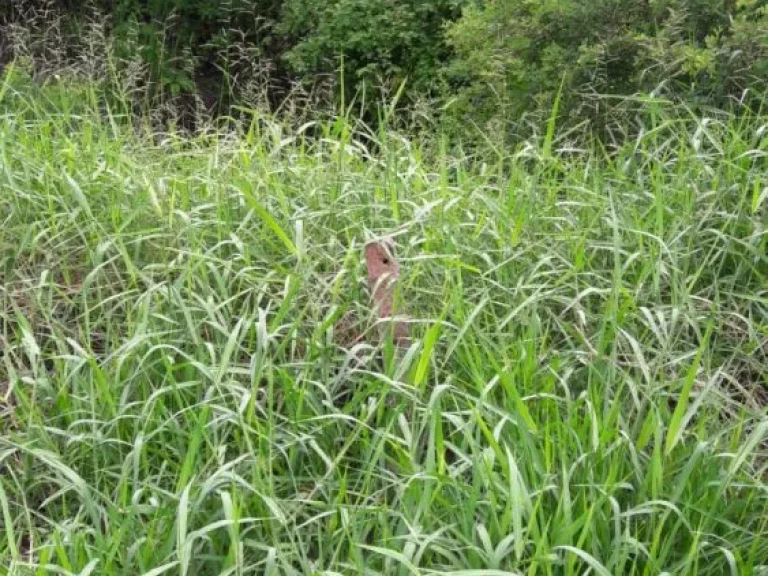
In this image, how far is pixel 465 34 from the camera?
19.6 feet

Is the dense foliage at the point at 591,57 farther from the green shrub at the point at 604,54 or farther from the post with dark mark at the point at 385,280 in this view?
the post with dark mark at the point at 385,280

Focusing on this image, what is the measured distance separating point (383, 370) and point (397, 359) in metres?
0.05

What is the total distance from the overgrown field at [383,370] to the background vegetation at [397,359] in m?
0.01

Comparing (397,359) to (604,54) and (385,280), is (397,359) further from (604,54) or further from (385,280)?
(604,54)

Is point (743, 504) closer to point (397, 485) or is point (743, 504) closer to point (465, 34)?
point (397, 485)

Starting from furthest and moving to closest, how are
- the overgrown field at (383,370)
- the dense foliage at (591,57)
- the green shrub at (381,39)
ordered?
the green shrub at (381,39), the dense foliage at (591,57), the overgrown field at (383,370)

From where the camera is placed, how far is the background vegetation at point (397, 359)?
9.11ft

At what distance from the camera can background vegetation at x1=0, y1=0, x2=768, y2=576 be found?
278cm

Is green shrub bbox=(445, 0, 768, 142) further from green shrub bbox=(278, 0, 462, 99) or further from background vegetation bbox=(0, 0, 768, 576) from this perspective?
green shrub bbox=(278, 0, 462, 99)

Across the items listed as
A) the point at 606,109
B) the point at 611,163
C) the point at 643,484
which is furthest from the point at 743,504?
the point at 606,109

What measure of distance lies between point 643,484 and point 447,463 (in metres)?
0.50

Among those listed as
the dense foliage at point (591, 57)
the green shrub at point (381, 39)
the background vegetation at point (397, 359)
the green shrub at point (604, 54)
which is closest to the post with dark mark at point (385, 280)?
the background vegetation at point (397, 359)

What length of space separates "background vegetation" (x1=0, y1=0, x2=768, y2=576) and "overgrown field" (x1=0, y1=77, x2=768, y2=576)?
0.01 meters

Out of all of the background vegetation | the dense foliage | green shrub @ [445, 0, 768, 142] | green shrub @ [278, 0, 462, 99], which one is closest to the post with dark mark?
the background vegetation
